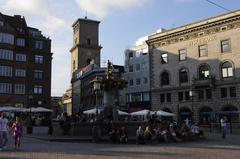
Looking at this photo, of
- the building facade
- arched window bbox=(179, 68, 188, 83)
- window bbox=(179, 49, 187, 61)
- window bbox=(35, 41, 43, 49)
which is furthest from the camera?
the building facade

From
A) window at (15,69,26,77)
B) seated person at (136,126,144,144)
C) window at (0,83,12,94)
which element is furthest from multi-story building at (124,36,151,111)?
seated person at (136,126,144,144)

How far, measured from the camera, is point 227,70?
198ft

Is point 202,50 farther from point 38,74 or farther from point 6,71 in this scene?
point 6,71

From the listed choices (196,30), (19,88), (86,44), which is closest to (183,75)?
(196,30)

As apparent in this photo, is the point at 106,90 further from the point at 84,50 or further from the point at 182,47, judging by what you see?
the point at 84,50

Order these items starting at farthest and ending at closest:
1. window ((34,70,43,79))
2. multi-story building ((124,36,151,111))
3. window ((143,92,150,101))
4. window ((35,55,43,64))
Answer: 1. window ((35,55,43,64))
2. window ((34,70,43,79))
3. multi-story building ((124,36,151,111))
4. window ((143,92,150,101))

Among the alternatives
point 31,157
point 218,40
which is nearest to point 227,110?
point 218,40

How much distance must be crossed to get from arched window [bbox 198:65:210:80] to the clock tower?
46.4 m

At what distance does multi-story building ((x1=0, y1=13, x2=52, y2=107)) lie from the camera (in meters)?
72.8

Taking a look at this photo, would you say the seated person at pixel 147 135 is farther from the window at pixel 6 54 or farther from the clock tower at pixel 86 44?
the clock tower at pixel 86 44

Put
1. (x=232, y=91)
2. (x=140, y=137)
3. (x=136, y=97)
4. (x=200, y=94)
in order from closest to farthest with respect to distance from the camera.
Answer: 1. (x=140, y=137)
2. (x=232, y=91)
3. (x=200, y=94)
4. (x=136, y=97)

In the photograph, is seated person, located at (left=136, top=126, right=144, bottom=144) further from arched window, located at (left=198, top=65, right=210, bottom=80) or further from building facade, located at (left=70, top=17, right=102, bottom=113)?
building facade, located at (left=70, top=17, right=102, bottom=113)

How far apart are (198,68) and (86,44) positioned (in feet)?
160

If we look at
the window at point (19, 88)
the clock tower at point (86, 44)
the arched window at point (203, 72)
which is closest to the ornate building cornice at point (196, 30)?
the arched window at point (203, 72)
